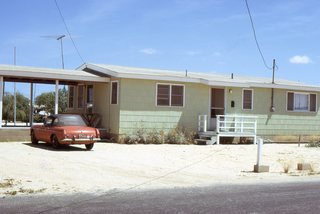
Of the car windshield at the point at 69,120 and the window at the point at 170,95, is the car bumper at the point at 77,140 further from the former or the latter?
the window at the point at 170,95

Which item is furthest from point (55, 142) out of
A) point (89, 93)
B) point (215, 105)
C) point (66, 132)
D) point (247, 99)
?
point (247, 99)

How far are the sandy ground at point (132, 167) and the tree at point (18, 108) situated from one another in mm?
25966

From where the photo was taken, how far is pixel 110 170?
13578 millimetres

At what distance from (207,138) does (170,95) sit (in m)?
2.85

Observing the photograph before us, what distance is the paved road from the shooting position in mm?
8117

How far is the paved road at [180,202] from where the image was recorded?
8.12 m

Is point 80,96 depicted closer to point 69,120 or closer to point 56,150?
point 69,120

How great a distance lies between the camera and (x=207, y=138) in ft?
78.2

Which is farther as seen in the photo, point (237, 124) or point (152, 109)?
point (237, 124)

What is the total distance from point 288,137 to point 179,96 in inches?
288

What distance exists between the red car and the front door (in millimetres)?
8728

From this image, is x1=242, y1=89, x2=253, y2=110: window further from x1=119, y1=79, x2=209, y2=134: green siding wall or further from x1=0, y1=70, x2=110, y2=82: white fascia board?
x1=0, y1=70, x2=110, y2=82: white fascia board

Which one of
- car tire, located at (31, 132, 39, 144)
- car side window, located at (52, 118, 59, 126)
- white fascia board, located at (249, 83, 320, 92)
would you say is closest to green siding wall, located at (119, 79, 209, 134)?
white fascia board, located at (249, 83, 320, 92)

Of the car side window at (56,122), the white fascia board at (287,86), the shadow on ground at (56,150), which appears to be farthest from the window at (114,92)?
the white fascia board at (287,86)
